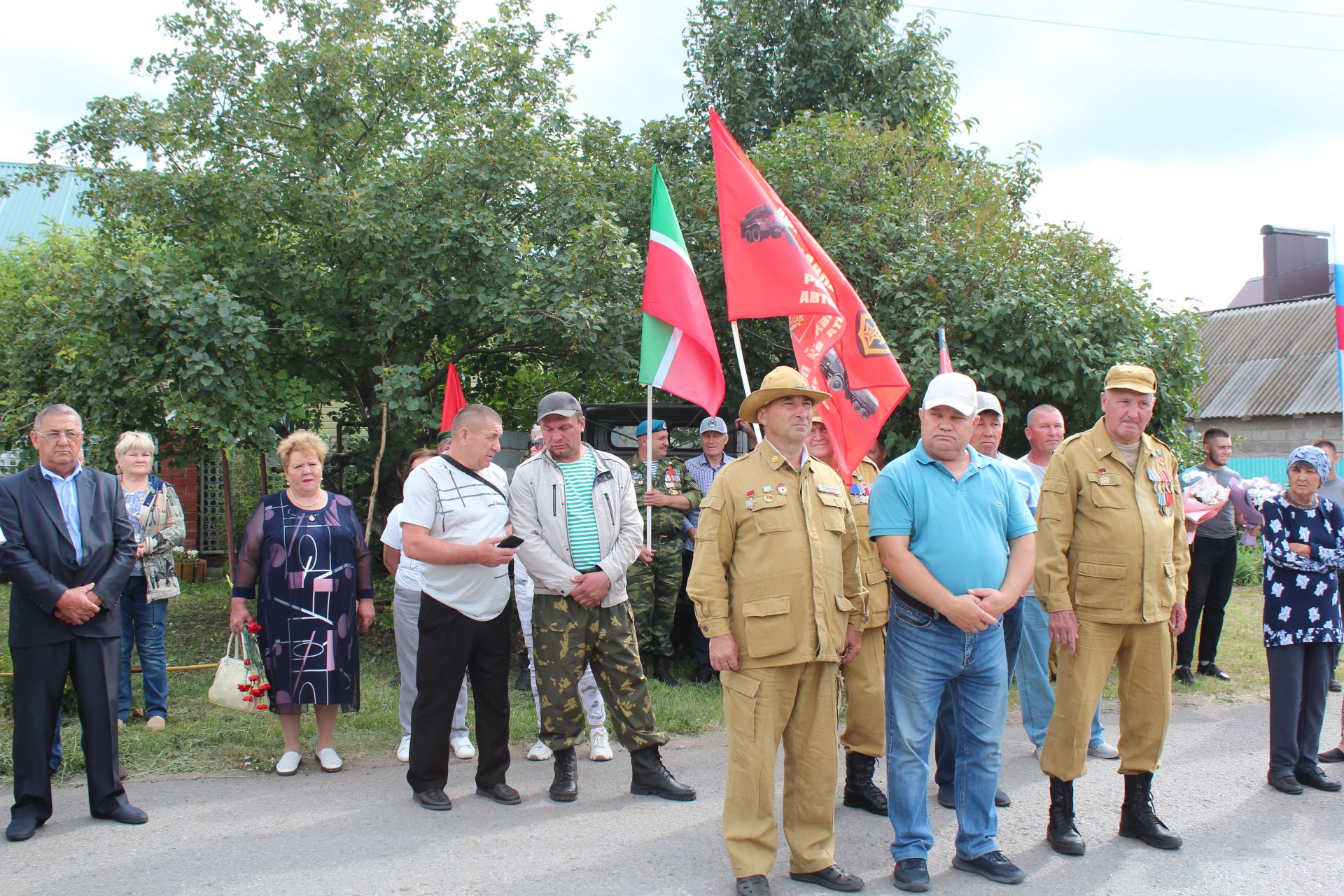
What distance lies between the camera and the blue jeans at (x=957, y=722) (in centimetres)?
403

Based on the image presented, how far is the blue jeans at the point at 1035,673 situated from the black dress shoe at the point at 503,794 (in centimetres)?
281

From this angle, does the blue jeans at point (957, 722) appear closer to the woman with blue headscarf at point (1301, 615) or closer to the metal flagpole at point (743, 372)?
the metal flagpole at point (743, 372)

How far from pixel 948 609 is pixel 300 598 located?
3536mm

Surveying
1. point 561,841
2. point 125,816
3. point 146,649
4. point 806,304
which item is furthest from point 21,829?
point 806,304

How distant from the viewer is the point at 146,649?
636cm

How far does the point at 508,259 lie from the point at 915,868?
5806 mm

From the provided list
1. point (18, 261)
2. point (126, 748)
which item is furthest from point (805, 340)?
point (18, 261)

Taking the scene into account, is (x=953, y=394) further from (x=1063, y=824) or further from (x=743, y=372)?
(x=1063, y=824)

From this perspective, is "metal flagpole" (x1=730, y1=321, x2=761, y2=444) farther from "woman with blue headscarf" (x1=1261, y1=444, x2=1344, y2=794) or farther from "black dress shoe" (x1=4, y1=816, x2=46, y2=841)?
"black dress shoe" (x1=4, y1=816, x2=46, y2=841)

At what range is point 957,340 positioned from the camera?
338 inches

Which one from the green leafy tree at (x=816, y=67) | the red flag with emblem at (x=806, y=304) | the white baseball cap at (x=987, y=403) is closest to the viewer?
the white baseball cap at (x=987, y=403)

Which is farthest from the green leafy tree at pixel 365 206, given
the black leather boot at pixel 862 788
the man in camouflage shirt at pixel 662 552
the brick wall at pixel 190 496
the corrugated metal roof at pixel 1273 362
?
the corrugated metal roof at pixel 1273 362

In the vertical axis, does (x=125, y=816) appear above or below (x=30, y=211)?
below

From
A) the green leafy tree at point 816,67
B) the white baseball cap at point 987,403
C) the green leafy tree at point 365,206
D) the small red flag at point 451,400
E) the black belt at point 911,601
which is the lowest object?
the black belt at point 911,601
